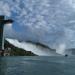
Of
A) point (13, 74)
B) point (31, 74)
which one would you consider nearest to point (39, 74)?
point (31, 74)

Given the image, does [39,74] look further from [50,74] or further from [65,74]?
[65,74]

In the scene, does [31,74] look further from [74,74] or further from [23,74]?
[74,74]

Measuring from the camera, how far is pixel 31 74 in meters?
66.5

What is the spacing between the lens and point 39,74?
65.8 metres

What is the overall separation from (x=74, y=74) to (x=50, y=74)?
219 inches

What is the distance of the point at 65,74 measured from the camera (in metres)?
69.2

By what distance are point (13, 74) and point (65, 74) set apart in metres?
12.7

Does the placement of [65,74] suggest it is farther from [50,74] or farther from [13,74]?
[13,74]

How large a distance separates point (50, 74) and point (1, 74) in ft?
34.5

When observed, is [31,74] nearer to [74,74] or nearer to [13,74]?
[13,74]

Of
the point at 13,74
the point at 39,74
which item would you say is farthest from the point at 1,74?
the point at 39,74

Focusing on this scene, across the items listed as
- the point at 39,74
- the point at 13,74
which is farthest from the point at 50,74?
the point at 13,74

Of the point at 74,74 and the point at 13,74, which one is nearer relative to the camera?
the point at 13,74

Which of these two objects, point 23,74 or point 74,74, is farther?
point 74,74
